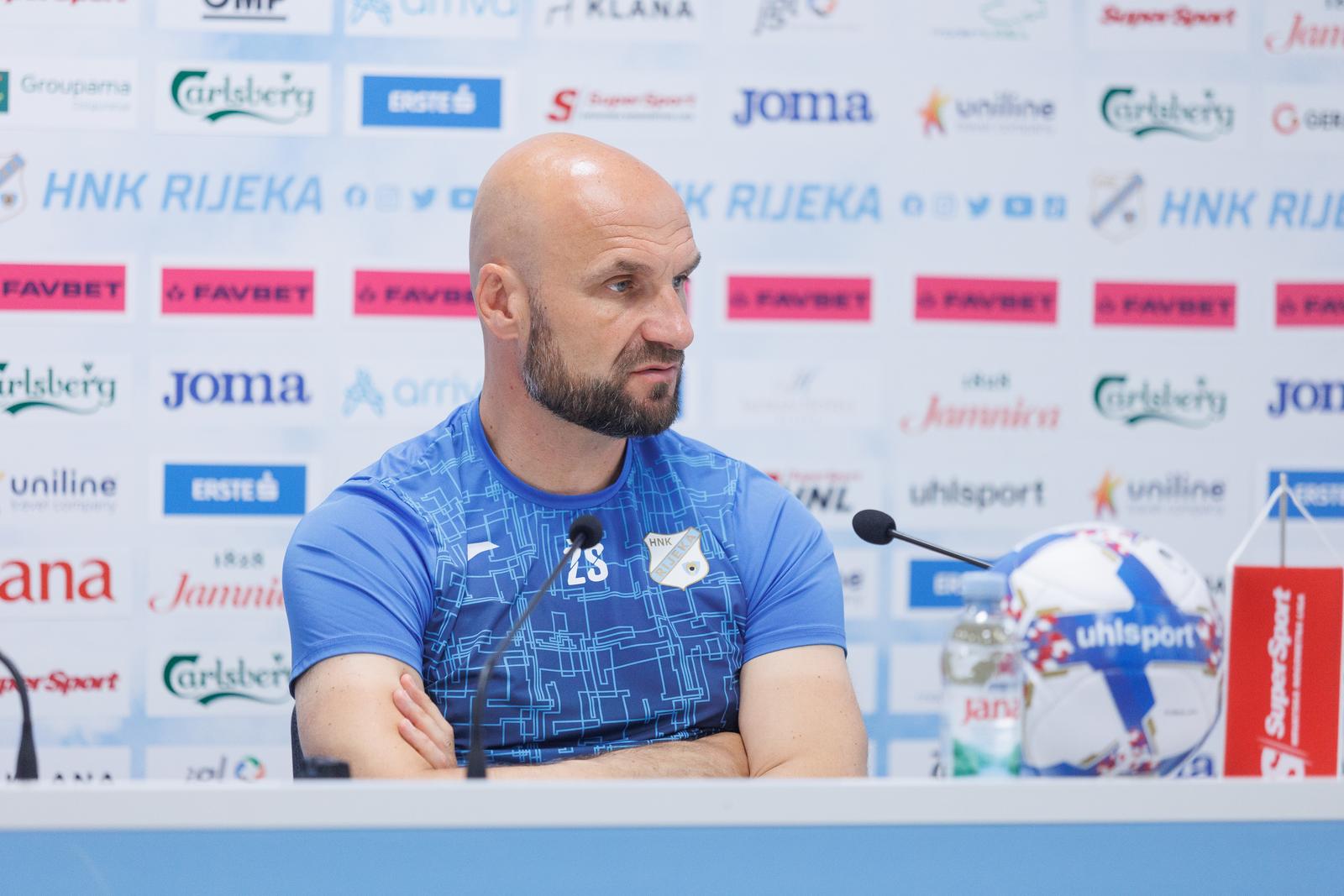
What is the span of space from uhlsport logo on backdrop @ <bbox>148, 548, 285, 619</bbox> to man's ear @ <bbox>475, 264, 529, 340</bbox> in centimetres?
133

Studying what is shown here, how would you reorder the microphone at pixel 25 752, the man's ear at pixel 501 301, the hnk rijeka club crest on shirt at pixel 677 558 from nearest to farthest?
the microphone at pixel 25 752
the hnk rijeka club crest on shirt at pixel 677 558
the man's ear at pixel 501 301

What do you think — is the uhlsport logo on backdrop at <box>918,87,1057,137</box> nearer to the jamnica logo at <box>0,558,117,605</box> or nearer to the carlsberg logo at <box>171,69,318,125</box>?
the carlsberg logo at <box>171,69,318,125</box>

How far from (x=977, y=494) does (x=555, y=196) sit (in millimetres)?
1658

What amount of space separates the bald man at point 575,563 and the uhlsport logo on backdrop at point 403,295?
1.09 metres

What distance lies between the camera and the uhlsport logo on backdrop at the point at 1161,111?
3102 millimetres

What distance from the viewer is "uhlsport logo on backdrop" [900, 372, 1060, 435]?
3.04 m

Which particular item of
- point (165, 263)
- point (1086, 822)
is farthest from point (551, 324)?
point (165, 263)

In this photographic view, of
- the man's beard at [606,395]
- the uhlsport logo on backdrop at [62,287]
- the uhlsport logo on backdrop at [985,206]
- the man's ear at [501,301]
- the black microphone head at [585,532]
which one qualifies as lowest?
the black microphone head at [585,532]

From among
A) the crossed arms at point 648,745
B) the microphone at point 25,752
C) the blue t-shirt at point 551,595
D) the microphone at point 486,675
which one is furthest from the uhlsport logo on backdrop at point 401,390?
the microphone at point 25,752

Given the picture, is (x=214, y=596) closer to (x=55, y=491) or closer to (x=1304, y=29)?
(x=55, y=491)

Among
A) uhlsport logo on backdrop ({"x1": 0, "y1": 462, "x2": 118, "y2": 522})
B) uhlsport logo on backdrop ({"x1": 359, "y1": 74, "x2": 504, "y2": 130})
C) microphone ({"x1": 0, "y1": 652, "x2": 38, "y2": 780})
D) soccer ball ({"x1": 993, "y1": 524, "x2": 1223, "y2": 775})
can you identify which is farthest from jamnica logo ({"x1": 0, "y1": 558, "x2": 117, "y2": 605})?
soccer ball ({"x1": 993, "y1": 524, "x2": 1223, "y2": 775})

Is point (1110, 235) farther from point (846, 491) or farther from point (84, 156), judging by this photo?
point (84, 156)

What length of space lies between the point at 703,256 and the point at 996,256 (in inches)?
28.1

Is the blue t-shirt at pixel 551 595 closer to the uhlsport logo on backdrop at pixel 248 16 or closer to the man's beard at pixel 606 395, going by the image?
the man's beard at pixel 606 395
